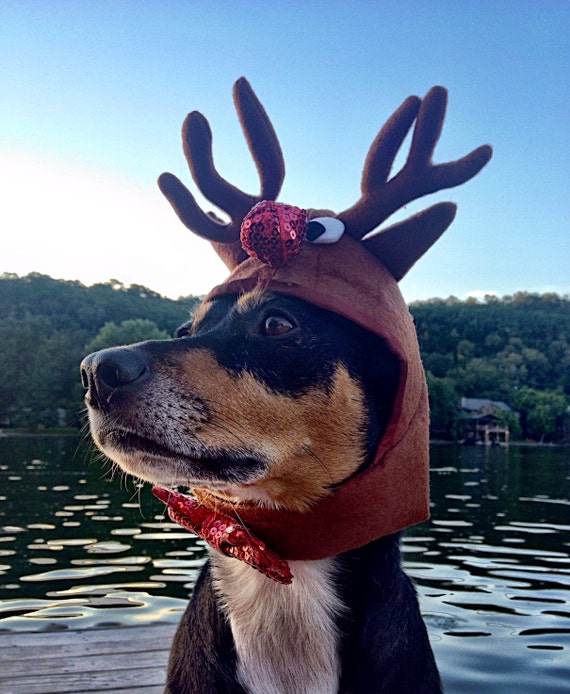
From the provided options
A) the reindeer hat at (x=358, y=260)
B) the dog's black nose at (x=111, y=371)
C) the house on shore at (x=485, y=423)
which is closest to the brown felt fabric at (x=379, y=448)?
the reindeer hat at (x=358, y=260)

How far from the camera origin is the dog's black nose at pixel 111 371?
7.54 ft

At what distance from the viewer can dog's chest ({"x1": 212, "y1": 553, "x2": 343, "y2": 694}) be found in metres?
2.62

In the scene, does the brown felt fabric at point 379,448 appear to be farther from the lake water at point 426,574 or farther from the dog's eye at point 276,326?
the lake water at point 426,574

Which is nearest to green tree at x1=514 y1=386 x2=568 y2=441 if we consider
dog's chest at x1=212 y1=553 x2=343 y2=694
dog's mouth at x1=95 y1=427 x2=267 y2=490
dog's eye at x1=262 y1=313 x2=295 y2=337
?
dog's chest at x1=212 y1=553 x2=343 y2=694

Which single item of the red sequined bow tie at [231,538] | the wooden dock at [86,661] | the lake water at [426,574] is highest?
the red sequined bow tie at [231,538]

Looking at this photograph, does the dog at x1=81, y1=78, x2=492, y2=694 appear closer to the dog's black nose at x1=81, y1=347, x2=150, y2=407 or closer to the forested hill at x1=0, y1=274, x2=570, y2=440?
the dog's black nose at x1=81, y1=347, x2=150, y2=407

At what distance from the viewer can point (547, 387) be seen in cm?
11200

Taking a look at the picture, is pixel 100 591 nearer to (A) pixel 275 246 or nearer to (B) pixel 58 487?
(A) pixel 275 246

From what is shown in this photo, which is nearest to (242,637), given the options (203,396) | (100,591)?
(203,396)

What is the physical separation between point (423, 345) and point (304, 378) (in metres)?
86.5

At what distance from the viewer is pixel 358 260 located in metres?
2.96

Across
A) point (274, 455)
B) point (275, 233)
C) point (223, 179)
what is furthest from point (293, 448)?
point (223, 179)

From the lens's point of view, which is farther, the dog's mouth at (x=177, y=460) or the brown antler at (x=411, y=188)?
the brown antler at (x=411, y=188)

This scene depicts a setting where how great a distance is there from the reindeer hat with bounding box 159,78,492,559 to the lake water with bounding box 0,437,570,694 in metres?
0.88
